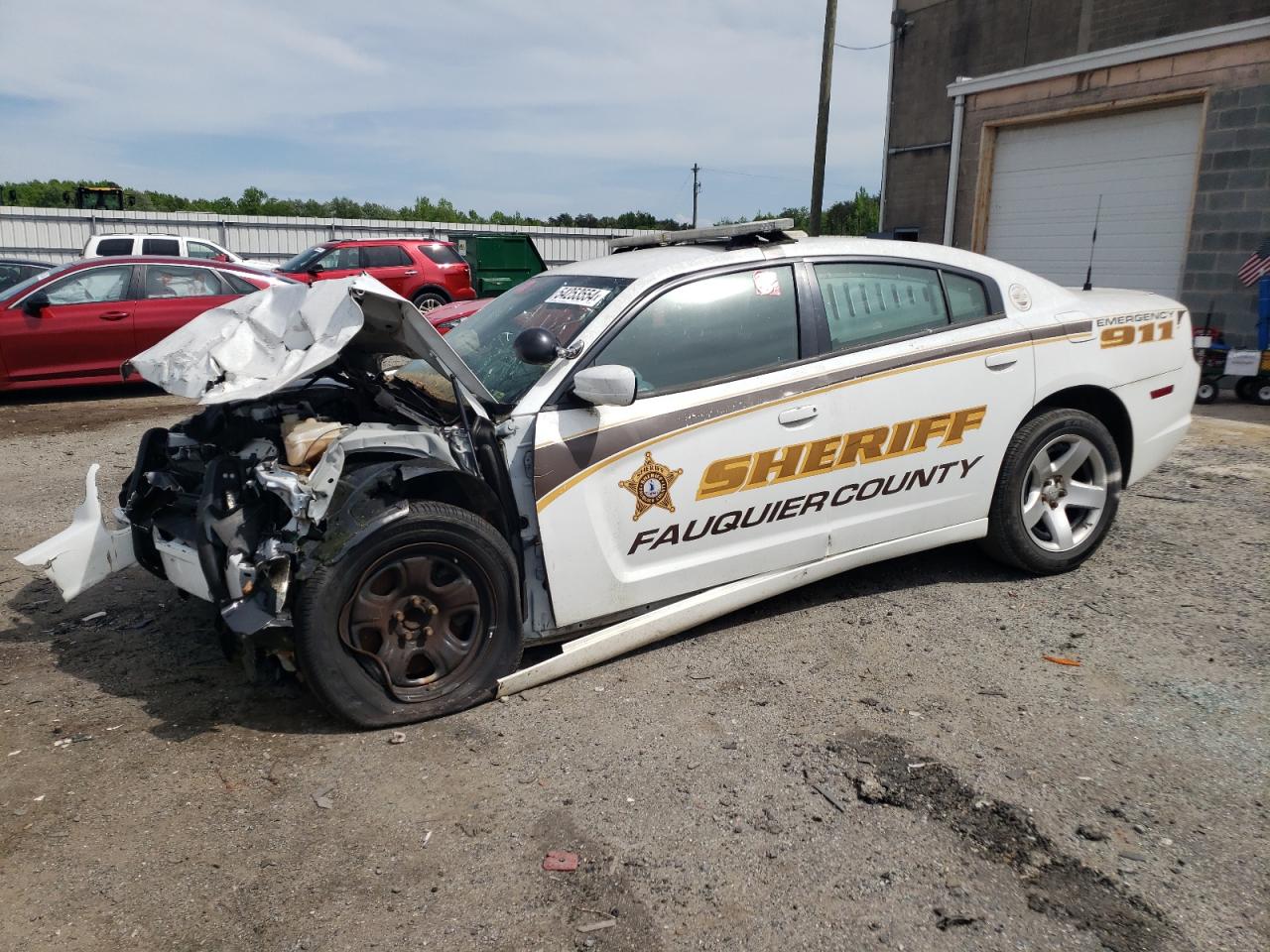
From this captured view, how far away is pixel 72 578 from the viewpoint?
3.52 metres

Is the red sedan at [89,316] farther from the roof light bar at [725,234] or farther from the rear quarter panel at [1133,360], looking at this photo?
the rear quarter panel at [1133,360]

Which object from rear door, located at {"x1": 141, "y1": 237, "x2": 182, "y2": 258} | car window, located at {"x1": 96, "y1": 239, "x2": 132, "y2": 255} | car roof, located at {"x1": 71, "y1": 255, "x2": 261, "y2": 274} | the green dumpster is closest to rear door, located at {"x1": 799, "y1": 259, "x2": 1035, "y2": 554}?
car roof, located at {"x1": 71, "y1": 255, "x2": 261, "y2": 274}

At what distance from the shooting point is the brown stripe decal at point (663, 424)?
3.36 m

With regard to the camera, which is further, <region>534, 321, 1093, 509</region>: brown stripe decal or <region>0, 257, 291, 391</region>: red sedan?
<region>0, 257, 291, 391</region>: red sedan

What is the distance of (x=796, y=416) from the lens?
375 cm

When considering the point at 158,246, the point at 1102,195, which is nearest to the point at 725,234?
the point at 1102,195

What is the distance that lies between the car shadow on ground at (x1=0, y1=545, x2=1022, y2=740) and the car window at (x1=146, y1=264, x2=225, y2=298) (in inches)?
252

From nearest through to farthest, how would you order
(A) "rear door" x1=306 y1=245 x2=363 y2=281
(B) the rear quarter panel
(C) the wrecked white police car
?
(C) the wrecked white police car
(B) the rear quarter panel
(A) "rear door" x1=306 y1=245 x2=363 y2=281

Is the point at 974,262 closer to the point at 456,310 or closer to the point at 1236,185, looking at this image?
the point at 456,310

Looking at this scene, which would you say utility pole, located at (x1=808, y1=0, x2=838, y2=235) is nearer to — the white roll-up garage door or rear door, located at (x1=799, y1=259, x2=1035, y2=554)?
the white roll-up garage door

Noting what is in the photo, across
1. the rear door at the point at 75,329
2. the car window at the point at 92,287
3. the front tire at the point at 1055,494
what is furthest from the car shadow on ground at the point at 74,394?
the front tire at the point at 1055,494

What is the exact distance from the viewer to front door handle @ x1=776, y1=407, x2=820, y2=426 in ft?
12.2

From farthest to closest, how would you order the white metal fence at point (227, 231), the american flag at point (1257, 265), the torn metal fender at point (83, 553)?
the white metal fence at point (227, 231) < the american flag at point (1257, 265) < the torn metal fender at point (83, 553)

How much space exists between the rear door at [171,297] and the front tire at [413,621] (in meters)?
8.06
